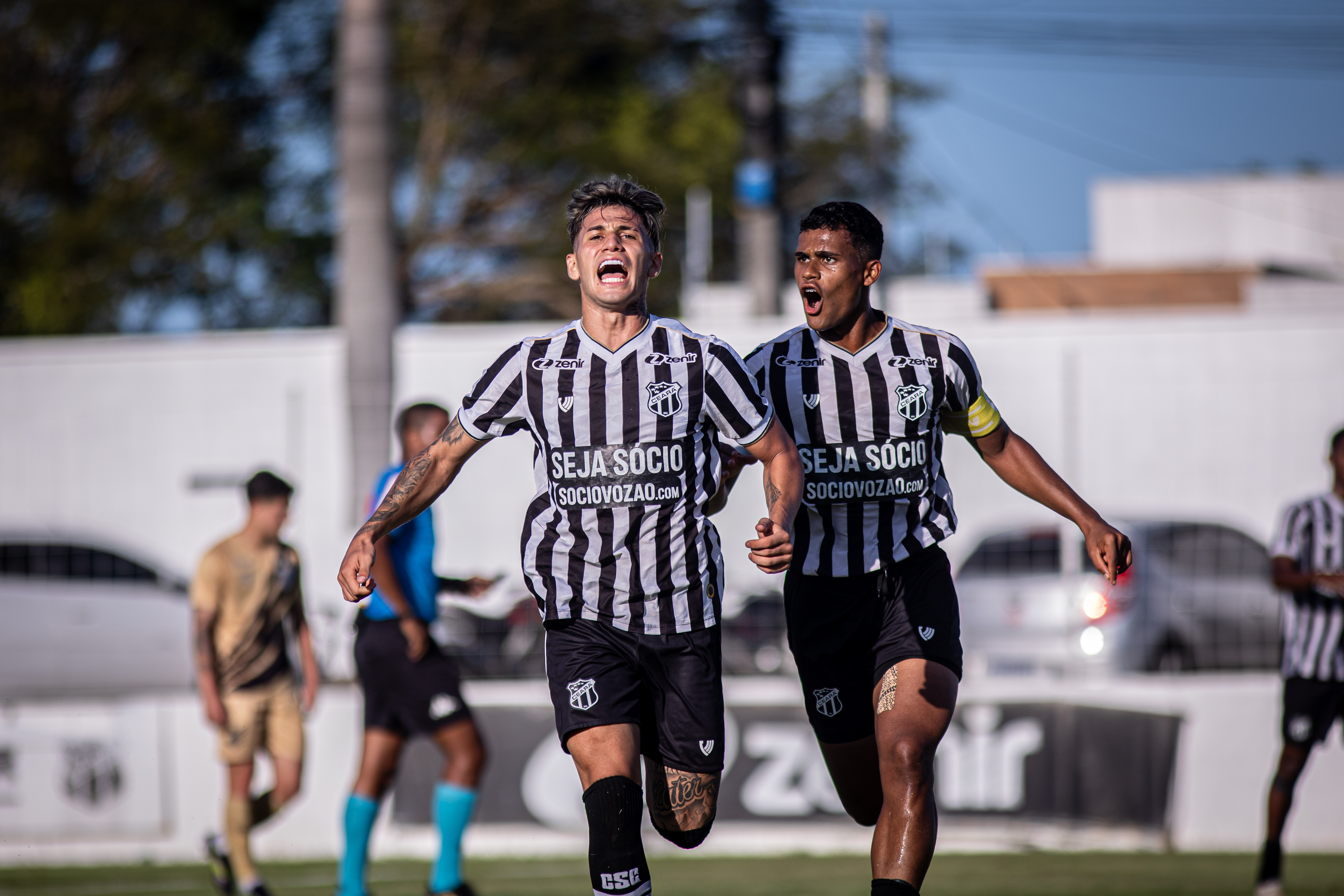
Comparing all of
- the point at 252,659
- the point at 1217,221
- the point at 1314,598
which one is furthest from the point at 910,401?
the point at 1217,221

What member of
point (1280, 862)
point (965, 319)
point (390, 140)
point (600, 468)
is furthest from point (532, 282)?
point (600, 468)

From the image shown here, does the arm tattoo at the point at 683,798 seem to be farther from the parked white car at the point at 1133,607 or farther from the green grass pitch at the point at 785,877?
the parked white car at the point at 1133,607

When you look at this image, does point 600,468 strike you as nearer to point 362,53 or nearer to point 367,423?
point 367,423

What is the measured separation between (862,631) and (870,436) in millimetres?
646

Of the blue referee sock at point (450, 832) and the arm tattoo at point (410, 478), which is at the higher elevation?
the arm tattoo at point (410, 478)

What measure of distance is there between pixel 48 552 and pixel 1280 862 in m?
8.57

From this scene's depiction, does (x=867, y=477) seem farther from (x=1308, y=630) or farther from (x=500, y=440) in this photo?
(x=500, y=440)

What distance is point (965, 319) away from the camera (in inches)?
856

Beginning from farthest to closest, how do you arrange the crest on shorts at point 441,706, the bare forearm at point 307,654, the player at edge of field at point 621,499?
1. the bare forearm at point 307,654
2. the crest on shorts at point 441,706
3. the player at edge of field at point 621,499

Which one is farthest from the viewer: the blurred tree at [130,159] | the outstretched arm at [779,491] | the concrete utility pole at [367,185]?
the blurred tree at [130,159]

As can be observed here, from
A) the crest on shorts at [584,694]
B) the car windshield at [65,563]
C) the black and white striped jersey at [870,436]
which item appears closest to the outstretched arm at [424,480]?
the crest on shorts at [584,694]

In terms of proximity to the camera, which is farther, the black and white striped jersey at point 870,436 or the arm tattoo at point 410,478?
the black and white striped jersey at point 870,436

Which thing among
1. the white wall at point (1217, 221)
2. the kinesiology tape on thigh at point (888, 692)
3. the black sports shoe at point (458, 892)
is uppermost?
Answer: the white wall at point (1217, 221)

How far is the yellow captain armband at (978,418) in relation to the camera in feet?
16.6
